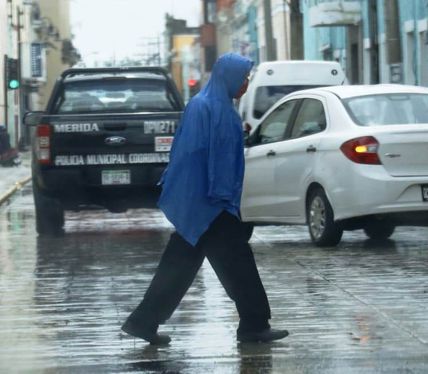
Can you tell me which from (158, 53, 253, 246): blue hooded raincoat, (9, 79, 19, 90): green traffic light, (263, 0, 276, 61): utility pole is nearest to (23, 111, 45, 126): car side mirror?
(158, 53, 253, 246): blue hooded raincoat

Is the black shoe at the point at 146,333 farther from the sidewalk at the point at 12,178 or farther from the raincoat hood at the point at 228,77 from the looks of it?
Result: the sidewalk at the point at 12,178

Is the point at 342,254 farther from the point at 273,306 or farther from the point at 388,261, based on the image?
the point at 273,306

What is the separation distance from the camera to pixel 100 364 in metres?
7.46

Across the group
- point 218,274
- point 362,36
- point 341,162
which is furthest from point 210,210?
point 362,36

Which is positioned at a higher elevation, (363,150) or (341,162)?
(363,150)

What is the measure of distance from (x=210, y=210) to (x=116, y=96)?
8664 millimetres

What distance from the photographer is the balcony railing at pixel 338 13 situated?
40800mm

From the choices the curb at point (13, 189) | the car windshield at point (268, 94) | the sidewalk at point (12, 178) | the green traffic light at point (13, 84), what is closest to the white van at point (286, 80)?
the car windshield at point (268, 94)

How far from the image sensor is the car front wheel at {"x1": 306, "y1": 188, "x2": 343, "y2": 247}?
43.3 feet

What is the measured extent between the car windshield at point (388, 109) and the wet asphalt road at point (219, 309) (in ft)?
3.81

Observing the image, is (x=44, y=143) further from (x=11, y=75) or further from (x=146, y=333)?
(x=11, y=75)

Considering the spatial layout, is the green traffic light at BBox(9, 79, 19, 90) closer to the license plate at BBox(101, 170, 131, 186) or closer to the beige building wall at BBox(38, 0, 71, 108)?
the license plate at BBox(101, 170, 131, 186)

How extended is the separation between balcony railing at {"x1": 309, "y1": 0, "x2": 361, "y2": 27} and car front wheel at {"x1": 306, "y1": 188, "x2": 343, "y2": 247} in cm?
2765

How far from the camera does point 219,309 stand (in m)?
9.39
